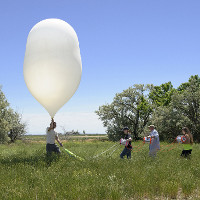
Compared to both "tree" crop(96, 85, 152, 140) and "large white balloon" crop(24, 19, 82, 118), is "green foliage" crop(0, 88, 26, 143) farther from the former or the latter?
"large white balloon" crop(24, 19, 82, 118)

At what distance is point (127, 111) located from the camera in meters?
42.0

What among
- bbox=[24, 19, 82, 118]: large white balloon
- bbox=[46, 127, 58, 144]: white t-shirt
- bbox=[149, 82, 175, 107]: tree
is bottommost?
bbox=[46, 127, 58, 144]: white t-shirt

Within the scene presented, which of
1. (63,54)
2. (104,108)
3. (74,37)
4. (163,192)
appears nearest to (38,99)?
(63,54)

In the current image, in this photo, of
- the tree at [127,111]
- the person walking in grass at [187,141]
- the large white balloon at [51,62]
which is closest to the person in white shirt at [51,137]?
the large white balloon at [51,62]

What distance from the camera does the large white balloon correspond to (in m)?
8.24

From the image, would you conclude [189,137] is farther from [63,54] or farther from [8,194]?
[8,194]

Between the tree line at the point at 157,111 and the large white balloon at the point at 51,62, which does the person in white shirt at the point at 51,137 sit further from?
the tree line at the point at 157,111

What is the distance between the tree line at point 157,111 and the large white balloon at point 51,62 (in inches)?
892

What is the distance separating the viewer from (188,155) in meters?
10.2

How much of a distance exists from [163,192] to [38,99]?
211 inches

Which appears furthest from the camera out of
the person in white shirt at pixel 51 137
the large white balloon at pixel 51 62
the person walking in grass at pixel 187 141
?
the person walking in grass at pixel 187 141

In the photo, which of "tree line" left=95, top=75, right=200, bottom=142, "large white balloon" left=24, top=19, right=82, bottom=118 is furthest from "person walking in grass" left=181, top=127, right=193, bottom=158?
"tree line" left=95, top=75, right=200, bottom=142

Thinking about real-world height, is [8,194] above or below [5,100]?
below

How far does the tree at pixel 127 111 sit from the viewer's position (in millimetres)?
40906
